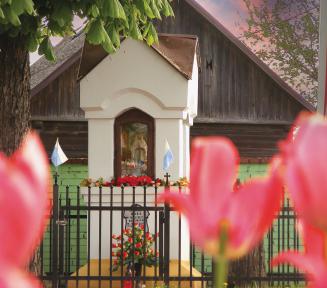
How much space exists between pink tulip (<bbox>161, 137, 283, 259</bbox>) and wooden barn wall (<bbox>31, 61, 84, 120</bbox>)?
70.2 feet

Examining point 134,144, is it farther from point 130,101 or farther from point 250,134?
point 250,134

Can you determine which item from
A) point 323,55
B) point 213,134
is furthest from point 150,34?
point 213,134

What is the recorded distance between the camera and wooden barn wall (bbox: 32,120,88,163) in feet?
70.5

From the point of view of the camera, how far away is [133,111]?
1322cm

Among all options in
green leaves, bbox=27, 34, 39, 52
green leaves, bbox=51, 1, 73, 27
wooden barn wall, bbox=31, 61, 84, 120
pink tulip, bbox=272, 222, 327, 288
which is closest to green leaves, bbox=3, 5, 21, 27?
green leaves, bbox=51, 1, 73, 27

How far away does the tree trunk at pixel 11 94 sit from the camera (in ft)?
37.7

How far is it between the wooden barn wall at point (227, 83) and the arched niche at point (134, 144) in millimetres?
9049

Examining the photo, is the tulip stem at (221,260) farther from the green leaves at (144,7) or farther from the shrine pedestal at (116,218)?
the shrine pedestal at (116,218)

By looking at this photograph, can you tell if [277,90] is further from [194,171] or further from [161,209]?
[194,171]

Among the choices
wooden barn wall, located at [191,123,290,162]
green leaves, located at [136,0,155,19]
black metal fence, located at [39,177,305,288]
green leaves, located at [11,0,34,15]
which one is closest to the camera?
green leaves, located at [11,0,34,15]

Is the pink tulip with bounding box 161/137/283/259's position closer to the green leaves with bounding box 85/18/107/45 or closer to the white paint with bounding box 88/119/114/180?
the green leaves with bounding box 85/18/107/45

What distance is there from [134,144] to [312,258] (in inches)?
506

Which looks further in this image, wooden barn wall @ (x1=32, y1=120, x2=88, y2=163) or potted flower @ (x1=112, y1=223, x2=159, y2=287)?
wooden barn wall @ (x1=32, y1=120, x2=88, y2=163)

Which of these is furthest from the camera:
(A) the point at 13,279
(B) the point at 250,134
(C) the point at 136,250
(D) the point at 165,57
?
(B) the point at 250,134
